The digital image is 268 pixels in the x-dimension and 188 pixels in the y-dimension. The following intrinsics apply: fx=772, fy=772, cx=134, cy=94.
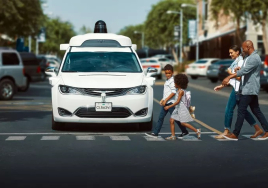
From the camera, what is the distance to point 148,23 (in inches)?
4173

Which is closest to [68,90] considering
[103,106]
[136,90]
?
[103,106]

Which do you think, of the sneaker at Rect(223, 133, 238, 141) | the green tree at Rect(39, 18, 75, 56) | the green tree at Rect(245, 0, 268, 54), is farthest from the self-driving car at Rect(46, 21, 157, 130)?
the green tree at Rect(39, 18, 75, 56)

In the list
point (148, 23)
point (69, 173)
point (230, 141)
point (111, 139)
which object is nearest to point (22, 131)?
point (111, 139)

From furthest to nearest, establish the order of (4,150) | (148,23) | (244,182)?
(148,23) → (4,150) → (244,182)

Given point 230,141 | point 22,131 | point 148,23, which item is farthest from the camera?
point 148,23

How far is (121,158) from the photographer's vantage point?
34.7ft

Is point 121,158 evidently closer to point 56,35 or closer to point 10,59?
point 10,59

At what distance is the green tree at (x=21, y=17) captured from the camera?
138 feet

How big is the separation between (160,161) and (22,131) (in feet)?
16.2

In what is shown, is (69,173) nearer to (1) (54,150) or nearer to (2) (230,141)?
(1) (54,150)

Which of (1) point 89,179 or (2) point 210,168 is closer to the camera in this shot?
(1) point 89,179

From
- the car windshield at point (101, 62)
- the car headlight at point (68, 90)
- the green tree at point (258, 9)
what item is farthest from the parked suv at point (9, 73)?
the green tree at point (258, 9)

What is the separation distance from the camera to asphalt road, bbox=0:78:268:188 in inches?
338

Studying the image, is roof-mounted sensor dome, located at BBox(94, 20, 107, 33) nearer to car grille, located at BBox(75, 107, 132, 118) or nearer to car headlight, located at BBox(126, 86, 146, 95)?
car headlight, located at BBox(126, 86, 146, 95)
